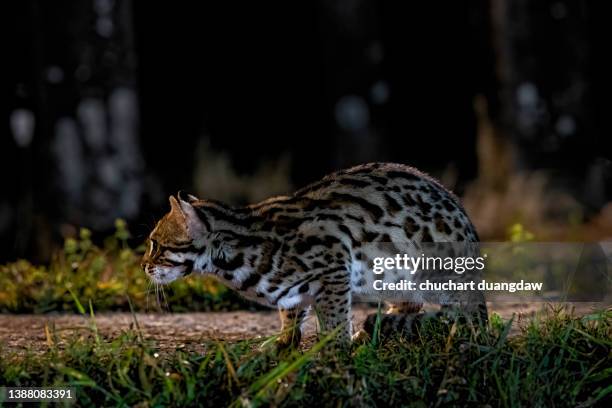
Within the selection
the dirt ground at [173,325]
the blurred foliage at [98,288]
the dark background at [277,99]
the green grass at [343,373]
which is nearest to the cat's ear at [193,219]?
the dirt ground at [173,325]

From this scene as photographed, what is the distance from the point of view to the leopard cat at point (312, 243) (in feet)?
20.7

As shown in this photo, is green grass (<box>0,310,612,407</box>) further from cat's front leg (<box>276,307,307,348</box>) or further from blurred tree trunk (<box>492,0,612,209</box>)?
blurred tree trunk (<box>492,0,612,209</box>)

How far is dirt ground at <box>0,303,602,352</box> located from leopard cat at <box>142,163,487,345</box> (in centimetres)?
47

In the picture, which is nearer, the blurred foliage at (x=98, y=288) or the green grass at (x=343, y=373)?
the green grass at (x=343, y=373)

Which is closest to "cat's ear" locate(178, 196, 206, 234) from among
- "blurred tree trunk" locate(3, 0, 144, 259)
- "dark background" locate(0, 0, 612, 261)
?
"dark background" locate(0, 0, 612, 261)

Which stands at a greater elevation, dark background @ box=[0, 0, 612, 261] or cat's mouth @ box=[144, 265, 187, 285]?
dark background @ box=[0, 0, 612, 261]

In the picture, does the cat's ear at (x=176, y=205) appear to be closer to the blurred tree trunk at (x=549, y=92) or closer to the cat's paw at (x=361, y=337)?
the cat's paw at (x=361, y=337)

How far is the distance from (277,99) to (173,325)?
27.5 feet

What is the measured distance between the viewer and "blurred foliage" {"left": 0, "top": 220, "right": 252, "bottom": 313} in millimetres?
8383

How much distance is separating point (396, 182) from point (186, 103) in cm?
905

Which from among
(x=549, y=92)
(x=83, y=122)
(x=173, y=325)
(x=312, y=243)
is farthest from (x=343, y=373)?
(x=549, y=92)

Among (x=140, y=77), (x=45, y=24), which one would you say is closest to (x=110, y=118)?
(x=45, y=24)

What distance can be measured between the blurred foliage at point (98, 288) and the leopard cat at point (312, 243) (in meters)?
1.69

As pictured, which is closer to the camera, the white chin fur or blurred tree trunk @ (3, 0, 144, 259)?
the white chin fur
